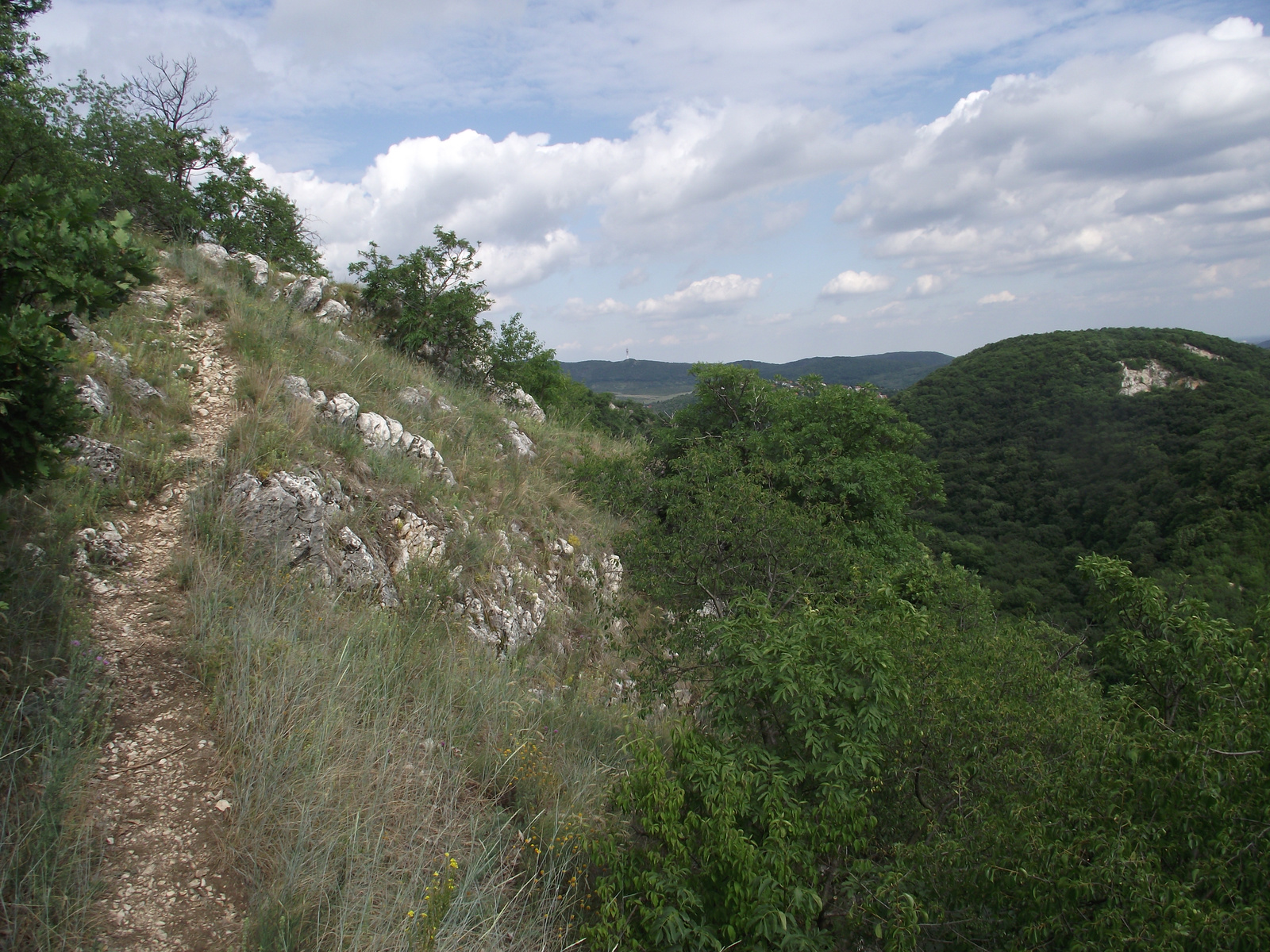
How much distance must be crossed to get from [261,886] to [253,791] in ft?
1.79

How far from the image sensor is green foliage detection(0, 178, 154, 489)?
8.60ft

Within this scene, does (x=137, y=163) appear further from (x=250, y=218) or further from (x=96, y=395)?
(x=96, y=395)

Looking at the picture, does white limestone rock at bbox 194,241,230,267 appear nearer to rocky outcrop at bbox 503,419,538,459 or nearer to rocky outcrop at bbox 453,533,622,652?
rocky outcrop at bbox 503,419,538,459

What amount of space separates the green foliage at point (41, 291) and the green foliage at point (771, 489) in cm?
517

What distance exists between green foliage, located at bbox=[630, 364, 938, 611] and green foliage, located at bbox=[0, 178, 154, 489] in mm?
5167

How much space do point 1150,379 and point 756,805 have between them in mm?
60004

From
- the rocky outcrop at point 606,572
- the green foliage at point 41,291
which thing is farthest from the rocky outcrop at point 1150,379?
the green foliage at point 41,291

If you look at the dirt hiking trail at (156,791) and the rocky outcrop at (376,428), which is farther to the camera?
the rocky outcrop at (376,428)

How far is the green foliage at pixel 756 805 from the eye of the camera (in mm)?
3008

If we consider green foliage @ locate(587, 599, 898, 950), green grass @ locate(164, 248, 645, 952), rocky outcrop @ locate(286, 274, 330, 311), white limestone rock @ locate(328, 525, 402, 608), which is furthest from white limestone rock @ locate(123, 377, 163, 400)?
green foliage @ locate(587, 599, 898, 950)

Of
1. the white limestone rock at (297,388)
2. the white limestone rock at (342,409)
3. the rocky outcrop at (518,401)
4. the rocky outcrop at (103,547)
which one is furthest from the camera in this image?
the rocky outcrop at (518,401)

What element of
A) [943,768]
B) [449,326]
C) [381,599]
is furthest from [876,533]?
[449,326]

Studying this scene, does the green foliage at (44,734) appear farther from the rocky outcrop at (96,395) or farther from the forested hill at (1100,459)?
the forested hill at (1100,459)

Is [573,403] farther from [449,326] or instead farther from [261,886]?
[261,886]
